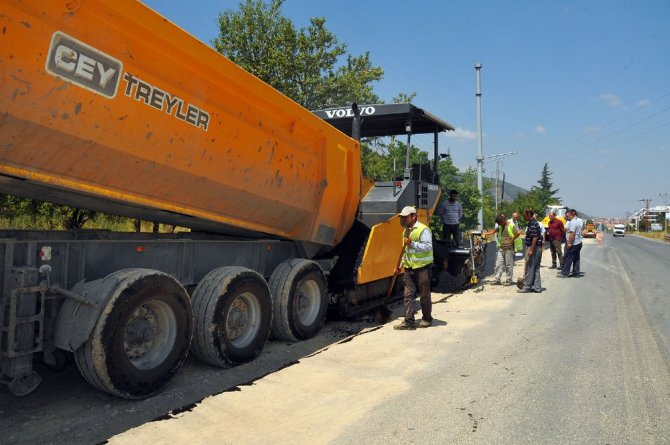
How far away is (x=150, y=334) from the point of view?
3.75 metres

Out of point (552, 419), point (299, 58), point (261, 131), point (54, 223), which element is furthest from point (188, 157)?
point (299, 58)

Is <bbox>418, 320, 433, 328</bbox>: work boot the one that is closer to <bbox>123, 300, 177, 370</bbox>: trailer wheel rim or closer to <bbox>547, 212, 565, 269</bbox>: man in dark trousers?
<bbox>123, 300, 177, 370</bbox>: trailer wheel rim

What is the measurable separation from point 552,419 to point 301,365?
2.15 meters

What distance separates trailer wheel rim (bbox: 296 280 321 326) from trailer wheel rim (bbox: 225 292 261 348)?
2.68 feet

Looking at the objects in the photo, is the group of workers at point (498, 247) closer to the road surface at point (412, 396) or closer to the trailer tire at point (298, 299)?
the road surface at point (412, 396)

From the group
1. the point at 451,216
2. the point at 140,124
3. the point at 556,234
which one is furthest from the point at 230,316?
the point at 556,234

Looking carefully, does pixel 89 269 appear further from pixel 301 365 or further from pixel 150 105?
pixel 301 365

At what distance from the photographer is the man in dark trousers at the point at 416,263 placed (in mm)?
6074

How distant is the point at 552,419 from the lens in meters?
3.34

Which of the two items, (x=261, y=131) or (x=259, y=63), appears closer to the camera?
(x=261, y=131)

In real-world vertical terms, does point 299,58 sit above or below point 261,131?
above

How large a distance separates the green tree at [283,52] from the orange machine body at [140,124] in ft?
40.6

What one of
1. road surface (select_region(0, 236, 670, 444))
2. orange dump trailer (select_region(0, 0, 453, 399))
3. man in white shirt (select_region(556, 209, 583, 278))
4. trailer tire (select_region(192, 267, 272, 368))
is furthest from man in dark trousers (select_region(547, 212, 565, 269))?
trailer tire (select_region(192, 267, 272, 368))

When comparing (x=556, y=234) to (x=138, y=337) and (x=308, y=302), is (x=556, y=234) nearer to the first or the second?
(x=308, y=302)
